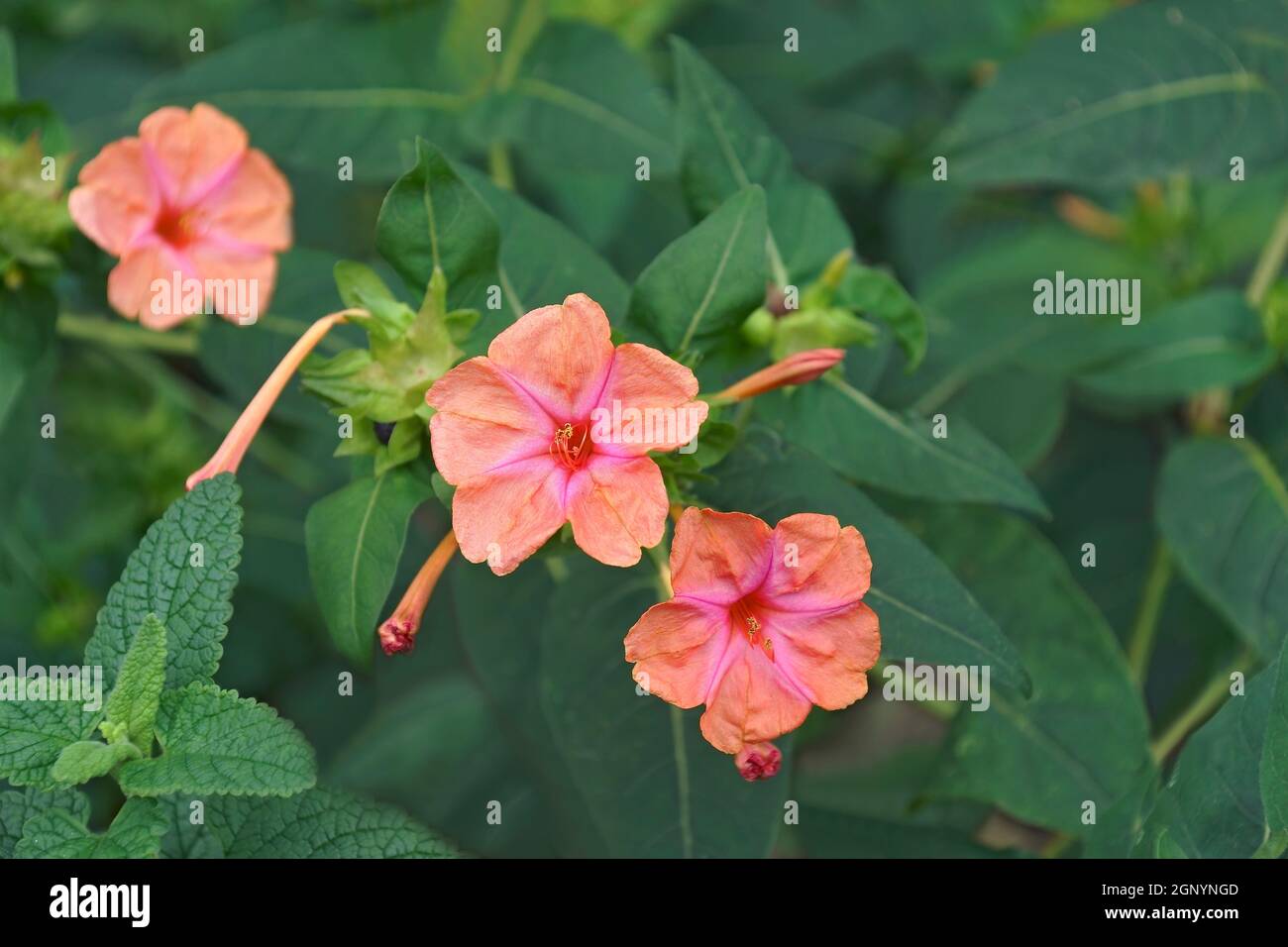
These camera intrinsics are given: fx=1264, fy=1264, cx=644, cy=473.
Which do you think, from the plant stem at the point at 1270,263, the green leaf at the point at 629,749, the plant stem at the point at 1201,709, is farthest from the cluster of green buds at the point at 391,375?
the plant stem at the point at 1270,263

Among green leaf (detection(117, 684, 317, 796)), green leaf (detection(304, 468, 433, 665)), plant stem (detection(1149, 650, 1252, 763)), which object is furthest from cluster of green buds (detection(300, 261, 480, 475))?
plant stem (detection(1149, 650, 1252, 763))

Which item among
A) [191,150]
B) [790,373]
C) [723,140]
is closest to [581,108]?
[723,140]

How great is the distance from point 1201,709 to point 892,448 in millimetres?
716

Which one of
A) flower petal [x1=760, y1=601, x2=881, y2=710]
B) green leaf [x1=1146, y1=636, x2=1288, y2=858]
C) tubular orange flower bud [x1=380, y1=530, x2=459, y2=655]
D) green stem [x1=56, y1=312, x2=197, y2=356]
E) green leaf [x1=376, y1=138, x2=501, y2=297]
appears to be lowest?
green leaf [x1=1146, y1=636, x2=1288, y2=858]

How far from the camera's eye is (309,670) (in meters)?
2.29

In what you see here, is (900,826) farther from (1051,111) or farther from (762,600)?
(1051,111)

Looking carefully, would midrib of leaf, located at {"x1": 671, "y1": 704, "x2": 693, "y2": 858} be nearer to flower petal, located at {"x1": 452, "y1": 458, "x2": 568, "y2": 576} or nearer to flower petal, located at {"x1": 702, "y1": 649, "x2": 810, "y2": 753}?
flower petal, located at {"x1": 702, "y1": 649, "x2": 810, "y2": 753}

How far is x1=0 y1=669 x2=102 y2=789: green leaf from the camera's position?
1.17 metres

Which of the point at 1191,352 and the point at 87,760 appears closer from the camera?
the point at 87,760

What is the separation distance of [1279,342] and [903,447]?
2.29 ft

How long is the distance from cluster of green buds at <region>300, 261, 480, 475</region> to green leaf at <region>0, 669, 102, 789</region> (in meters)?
0.36

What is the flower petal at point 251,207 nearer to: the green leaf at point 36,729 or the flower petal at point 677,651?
the green leaf at point 36,729

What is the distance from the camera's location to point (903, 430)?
4.58 feet

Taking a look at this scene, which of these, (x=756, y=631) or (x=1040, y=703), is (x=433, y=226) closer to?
(x=756, y=631)
